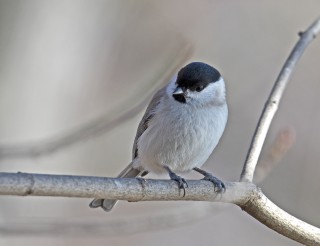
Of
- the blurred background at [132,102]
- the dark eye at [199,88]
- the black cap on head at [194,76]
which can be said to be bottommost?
the blurred background at [132,102]

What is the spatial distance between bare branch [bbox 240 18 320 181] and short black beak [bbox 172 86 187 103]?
0.30 m

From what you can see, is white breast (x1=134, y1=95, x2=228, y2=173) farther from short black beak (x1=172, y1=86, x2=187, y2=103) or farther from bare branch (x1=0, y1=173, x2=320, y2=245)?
bare branch (x1=0, y1=173, x2=320, y2=245)

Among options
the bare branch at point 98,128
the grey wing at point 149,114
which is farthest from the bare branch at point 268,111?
the grey wing at point 149,114

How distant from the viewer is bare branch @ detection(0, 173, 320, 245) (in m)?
1.16

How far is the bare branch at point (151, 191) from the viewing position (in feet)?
3.82

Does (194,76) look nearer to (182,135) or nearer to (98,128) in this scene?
(182,135)

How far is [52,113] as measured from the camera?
2.70 meters

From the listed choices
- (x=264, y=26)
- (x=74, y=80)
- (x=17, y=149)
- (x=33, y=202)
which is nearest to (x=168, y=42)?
(x=264, y=26)

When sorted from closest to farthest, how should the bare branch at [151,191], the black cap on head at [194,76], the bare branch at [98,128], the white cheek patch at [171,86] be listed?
the bare branch at [151,191] → the bare branch at [98,128] → the black cap on head at [194,76] → the white cheek patch at [171,86]

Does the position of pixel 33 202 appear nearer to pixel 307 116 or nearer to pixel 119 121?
pixel 119 121

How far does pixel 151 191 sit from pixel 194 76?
2.14 ft

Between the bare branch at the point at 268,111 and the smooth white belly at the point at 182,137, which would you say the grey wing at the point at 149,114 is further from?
the bare branch at the point at 268,111

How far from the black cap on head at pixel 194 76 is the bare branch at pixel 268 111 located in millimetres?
242

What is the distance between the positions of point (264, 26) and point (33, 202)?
101 inches
